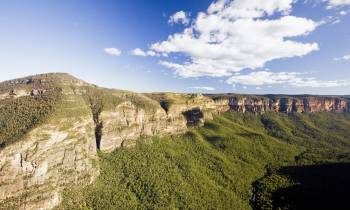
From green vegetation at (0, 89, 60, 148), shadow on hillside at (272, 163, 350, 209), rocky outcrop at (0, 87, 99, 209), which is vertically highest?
green vegetation at (0, 89, 60, 148)

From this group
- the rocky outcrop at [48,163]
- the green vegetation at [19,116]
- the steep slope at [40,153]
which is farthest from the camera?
the green vegetation at [19,116]

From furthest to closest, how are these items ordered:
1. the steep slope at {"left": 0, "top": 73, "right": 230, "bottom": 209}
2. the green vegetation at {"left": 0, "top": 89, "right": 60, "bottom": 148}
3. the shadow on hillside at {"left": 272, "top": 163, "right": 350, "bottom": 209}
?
1. the shadow on hillside at {"left": 272, "top": 163, "right": 350, "bottom": 209}
2. the green vegetation at {"left": 0, "top": 89, "right": 60, "bottom": 148}
3. the steep slope at {"left": 0, "top": 73, "right": 230, "bottom": 209}

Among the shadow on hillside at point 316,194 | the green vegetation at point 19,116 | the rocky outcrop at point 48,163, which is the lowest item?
the shadow on hillside at point 316,194

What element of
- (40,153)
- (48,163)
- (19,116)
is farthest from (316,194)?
(19,116)

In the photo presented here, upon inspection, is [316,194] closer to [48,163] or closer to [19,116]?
[48,163]

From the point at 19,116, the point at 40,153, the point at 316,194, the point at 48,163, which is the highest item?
the point at 19,116

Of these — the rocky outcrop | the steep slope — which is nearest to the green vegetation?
the steep slope

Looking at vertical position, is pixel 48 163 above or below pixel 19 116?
below

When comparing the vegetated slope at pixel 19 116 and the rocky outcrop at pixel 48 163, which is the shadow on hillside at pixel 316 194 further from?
the vegetated slope at pixel 19 116

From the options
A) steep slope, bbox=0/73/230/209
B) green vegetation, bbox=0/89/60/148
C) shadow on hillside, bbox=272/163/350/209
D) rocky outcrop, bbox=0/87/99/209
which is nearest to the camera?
rocky outcrop, bbox=0/87/99/209

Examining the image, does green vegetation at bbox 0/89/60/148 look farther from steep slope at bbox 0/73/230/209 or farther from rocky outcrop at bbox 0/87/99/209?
rocky outcrop at bbox 0/87/99/209

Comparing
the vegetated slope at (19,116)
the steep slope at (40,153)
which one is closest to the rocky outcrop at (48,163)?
the steep slope at (40,153)

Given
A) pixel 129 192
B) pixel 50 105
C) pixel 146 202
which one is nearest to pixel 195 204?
pixel 146 202
